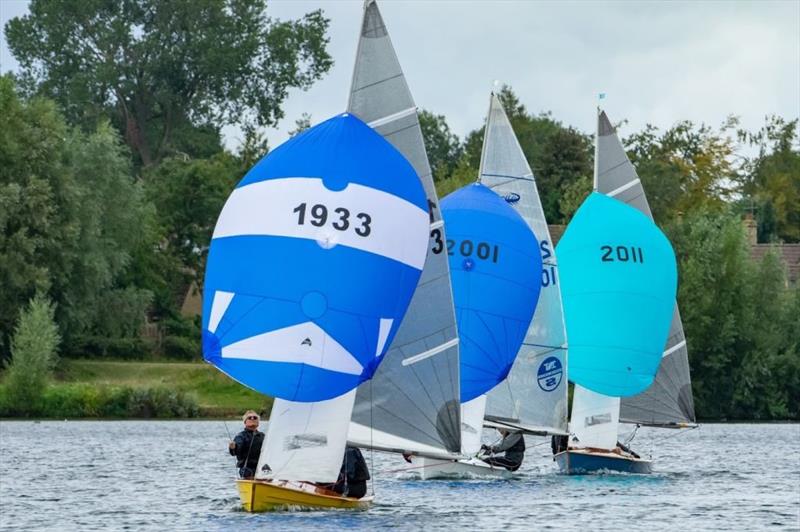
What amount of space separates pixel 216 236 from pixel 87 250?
53679mm

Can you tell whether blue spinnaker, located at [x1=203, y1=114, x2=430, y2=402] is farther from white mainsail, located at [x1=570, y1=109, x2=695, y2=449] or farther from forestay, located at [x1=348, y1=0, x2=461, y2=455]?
white mainsail, located at [x1=570, y1=109, x2=695, y2=449]

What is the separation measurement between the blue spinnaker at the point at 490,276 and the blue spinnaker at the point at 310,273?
28.7 ft

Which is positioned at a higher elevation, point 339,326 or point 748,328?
point 748,328

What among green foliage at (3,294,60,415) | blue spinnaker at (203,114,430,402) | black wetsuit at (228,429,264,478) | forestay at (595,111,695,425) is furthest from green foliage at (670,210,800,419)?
blue spinnaker at (203,114,430,402)

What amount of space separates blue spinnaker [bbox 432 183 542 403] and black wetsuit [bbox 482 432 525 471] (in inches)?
146

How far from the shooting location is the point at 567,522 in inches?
1345

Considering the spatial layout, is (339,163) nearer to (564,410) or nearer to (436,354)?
(436,354)

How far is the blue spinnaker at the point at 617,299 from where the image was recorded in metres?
45.2

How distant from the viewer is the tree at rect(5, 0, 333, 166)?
119 m

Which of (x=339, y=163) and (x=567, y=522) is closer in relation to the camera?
(x=339, y=163)

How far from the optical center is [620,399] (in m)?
47.2

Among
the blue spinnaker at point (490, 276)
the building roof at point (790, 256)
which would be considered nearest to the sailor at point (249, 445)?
the blue spinnaker at point (490, 276)

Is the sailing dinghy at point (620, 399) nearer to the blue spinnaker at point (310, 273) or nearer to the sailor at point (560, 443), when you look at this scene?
the sailor at point (560, 443)

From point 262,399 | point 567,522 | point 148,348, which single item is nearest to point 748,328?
point 262,399
